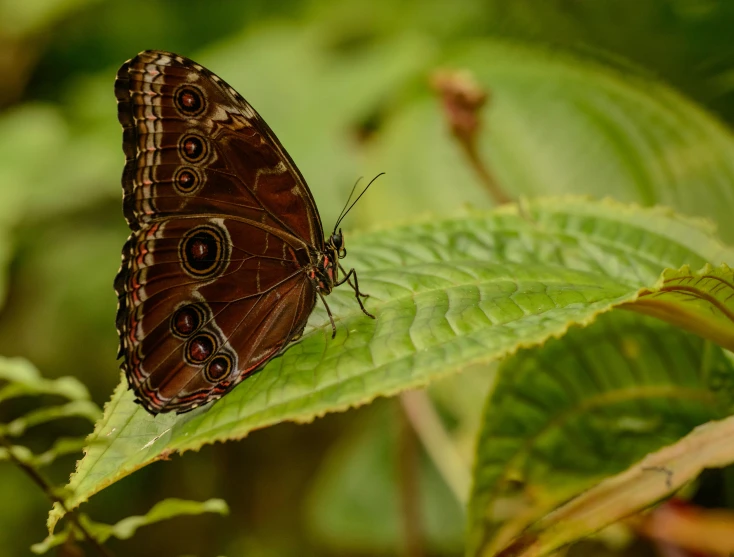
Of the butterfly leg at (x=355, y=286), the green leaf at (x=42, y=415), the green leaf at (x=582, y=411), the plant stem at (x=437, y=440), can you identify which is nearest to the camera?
the green leaf at (x=42, y=415)

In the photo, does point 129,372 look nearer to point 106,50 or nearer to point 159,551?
point 159,551

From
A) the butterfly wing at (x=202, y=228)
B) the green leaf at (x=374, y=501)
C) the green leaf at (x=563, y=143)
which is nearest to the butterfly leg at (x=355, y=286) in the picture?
the butterfly wing at (x=202, y=228)

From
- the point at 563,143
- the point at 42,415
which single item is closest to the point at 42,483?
the point at 42,415

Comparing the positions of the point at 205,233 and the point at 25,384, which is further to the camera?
the point at 205,233

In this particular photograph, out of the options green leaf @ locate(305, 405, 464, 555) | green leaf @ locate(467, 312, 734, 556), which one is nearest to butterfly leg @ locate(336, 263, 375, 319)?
green leaf @ locate(467, 312, 734, 556)

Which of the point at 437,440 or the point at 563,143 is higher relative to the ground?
the point at 563,143

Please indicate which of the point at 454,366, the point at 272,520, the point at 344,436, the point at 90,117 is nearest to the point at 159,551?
the point at 272,520

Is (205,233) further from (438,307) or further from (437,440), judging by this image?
(437,440)

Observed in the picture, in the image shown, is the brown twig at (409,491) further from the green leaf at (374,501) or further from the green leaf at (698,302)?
the green leaf at (698,302)
